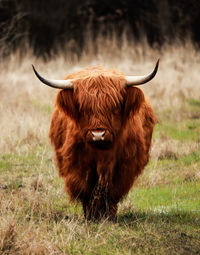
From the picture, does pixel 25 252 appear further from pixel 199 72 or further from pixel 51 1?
pixel 51 1

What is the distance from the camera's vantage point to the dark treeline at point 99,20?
726 inches

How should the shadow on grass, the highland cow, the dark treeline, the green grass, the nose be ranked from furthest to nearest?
the dark treeline < the shadow on grass < the highland cow < the nose < the green grass

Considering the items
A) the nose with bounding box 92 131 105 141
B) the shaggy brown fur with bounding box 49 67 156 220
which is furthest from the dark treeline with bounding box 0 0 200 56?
the nose with bounding box 92 131 105 141

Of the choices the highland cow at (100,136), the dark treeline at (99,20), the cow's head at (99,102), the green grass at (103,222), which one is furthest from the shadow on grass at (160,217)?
the dark treeline at (99,20)

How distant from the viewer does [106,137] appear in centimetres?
338

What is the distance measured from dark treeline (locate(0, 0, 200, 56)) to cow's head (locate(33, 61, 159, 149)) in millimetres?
14253

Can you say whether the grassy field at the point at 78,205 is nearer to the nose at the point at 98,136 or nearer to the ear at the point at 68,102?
the nose at the point at 98,136

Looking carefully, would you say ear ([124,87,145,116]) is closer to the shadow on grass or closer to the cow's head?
the cow's head

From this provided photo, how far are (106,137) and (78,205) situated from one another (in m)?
1.27

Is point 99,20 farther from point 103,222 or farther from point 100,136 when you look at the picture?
point 103,222

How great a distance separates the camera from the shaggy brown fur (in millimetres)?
3510

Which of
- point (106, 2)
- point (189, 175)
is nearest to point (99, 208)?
point (189, 175)

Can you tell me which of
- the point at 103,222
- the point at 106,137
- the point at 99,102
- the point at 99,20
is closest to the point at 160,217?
the point at 103,222

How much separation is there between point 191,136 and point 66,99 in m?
3.90
